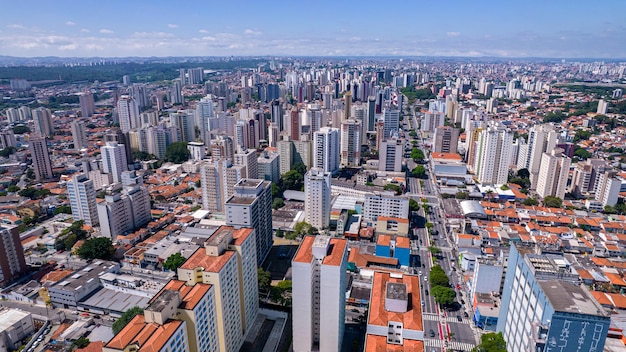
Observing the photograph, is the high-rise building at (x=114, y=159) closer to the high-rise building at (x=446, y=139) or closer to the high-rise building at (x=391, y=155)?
the high-rise building at (x=391, y=155)

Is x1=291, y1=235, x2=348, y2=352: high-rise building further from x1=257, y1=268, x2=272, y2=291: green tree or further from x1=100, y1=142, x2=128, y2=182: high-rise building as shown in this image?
x1=100, y1=142, x2=128, y2=182: high-rise building

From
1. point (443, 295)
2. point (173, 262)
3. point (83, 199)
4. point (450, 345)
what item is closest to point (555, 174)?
point (443, 295)

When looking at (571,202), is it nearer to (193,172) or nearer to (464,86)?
(193,172)

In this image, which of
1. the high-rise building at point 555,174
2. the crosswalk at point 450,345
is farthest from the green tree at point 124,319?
the high-rise building at point 555,174

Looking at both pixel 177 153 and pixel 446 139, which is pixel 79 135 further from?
pixel 446 139

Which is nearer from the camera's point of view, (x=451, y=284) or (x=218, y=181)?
(x=451, y=284)

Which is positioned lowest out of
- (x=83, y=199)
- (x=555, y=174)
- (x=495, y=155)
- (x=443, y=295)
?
(x=443, y=295)

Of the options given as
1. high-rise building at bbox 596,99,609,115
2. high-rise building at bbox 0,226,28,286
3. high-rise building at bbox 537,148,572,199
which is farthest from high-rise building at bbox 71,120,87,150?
high-rise building at bbox 596,99,609,115
